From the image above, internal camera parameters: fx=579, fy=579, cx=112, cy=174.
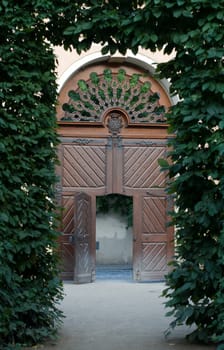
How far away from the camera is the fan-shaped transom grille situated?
12.7 metres

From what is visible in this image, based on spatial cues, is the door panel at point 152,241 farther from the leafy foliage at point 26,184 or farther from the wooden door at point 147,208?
the leafy foliage at point 26,184

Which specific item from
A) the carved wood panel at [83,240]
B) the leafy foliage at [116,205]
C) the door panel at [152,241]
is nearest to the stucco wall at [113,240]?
the leafy foliage at [116,205]

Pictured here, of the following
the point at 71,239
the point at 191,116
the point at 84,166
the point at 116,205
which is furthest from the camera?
the point at 116,205

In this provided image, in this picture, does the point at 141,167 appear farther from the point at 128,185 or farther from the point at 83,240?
the point at 83,240

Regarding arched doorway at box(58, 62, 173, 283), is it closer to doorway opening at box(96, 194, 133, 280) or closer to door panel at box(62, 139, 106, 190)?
door panel at box(62, 139, 106, 190)

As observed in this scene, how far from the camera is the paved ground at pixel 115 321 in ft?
18.7

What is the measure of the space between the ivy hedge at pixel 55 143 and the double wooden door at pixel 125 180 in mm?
6602

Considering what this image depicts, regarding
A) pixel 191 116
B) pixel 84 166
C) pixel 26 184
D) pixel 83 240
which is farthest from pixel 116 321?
pixel 84 166

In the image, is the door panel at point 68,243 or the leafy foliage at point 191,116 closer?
the leafy foliage at point 191,116

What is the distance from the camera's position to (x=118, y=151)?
42.0 ft

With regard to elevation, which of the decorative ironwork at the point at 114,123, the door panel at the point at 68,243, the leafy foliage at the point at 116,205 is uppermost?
the decorative ironwork at the point at 114,123

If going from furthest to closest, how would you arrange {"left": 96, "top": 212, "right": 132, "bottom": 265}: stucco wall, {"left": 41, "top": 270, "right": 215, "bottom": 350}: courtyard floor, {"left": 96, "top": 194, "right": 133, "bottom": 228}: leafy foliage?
1. {"left": 96, "top": 194, "right": 133, "bottom": 228}: leafy foliage
2. {"left": 96, "top": 212, "right": 132, "bottom": 265}: stucco wall
3. {"left": 41, "top": 270, "right": 215, "bottom": 350}: courtyard floor

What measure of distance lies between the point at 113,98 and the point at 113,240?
7798 mm

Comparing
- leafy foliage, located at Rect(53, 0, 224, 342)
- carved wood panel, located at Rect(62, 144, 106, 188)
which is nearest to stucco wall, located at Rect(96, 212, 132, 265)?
carved wood panel, located at Rect(62, 144, 106, 188)
